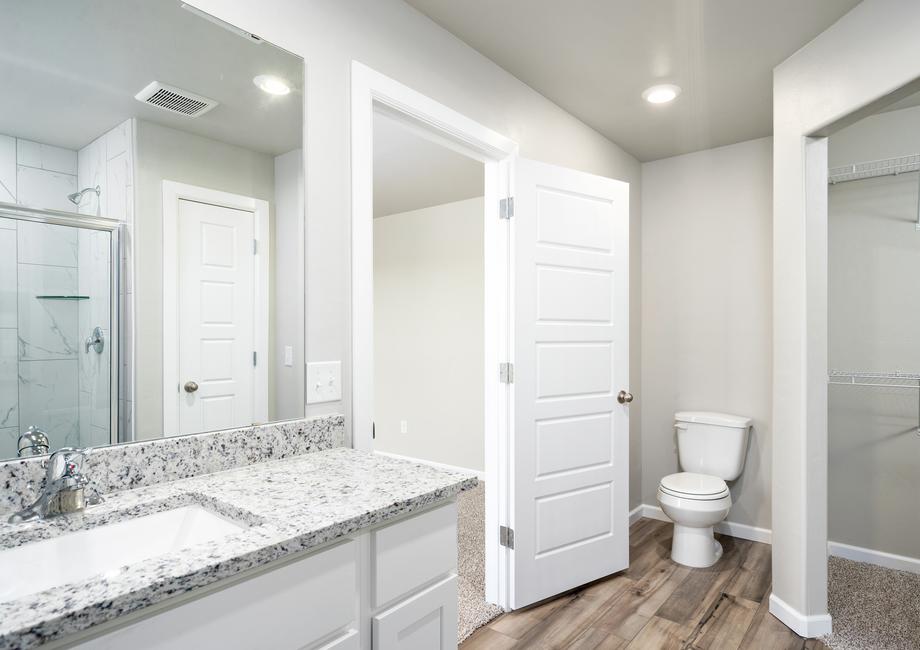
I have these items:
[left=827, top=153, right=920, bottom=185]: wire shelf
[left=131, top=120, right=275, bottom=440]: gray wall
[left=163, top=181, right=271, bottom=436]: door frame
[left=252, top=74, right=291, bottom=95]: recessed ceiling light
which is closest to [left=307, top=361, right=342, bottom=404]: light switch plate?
[left=163, top=181, right=271, bottom=436]: door frame

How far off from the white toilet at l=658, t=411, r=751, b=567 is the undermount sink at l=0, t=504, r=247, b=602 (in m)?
2.47

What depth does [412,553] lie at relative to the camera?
1124 mm

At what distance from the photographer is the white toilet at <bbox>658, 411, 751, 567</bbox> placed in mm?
2770

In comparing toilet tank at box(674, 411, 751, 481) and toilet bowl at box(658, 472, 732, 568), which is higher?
toilet tank at box(674, 411, 751, 481)

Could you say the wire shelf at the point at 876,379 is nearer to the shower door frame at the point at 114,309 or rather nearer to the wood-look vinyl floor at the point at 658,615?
the wood-look vinyl floor at the point at 658,615

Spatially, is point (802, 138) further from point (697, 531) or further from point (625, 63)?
point (697, 531)

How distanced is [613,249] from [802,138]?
0.93 m

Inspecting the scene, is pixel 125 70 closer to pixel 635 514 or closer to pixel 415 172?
pixel 415 172

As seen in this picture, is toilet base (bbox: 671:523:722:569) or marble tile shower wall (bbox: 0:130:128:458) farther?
toilet base (bbox: 671:523:722:569)

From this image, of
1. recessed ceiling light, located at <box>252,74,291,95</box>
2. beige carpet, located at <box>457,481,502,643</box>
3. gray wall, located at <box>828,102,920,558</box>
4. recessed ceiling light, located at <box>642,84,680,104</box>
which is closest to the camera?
recessed ceiling light, located at <box>252,74,291,95</box>

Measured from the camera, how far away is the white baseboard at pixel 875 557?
2689mm

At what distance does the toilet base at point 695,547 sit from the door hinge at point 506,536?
114 centimetres

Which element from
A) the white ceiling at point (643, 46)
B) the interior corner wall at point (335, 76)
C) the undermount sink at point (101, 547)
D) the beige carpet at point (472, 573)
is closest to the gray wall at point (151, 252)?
the undermount sink at point (101, 547)

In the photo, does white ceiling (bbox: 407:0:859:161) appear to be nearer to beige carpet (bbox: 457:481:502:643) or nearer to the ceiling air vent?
the ceiling air vent
